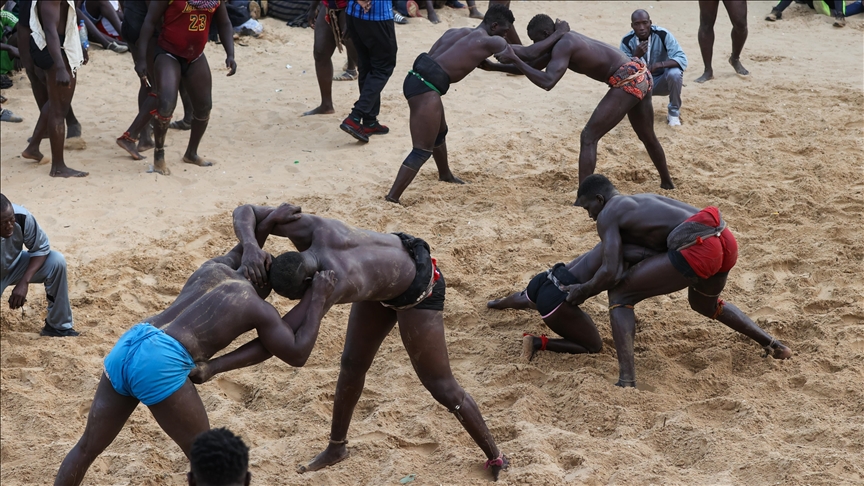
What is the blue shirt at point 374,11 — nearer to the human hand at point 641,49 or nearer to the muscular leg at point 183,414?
the human hand at point 641,49

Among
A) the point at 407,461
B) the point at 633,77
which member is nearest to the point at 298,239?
the point at 407,461

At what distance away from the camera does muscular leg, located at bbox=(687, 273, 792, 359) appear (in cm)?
455

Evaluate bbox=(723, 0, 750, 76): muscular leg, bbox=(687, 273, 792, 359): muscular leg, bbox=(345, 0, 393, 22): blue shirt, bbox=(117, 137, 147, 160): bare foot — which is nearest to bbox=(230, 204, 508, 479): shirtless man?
bbox=(687, 273, 792, 359): muscular leg

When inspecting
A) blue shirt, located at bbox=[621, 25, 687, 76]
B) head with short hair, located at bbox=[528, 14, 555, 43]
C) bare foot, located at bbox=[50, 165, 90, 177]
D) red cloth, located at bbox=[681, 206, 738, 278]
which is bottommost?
bare foot, located at bbox=[50, 165, 90, 177]

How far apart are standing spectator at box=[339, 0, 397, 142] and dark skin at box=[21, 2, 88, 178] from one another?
221 cm

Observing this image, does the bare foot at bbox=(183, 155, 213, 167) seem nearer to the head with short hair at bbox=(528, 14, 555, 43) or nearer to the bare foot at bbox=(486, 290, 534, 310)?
the head with short hair at bbox=(528, 14, 555, 43)

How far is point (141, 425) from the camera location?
4.29 meters

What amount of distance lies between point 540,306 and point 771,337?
1223 mm

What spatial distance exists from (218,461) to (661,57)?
22.0ft

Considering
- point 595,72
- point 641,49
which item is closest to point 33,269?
point 595,72

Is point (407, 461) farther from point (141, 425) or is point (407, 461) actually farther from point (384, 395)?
point (141, 425)

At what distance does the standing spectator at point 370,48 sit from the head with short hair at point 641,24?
217 centimetres

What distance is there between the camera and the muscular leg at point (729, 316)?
4551mm

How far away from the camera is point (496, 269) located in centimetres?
577
